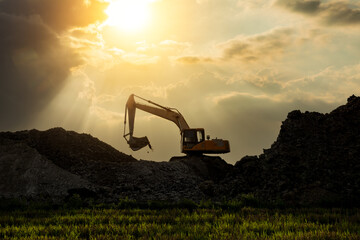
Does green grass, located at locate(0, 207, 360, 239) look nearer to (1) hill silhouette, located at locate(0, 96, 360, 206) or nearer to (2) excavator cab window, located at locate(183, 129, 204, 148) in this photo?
(1) hill silhouette, located at locate(0, 96, 360, 206)

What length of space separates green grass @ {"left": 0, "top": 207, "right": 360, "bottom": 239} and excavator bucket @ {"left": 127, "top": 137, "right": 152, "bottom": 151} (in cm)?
1821

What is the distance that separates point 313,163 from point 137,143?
16.6 m

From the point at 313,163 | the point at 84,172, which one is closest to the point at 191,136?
the point at 84,172

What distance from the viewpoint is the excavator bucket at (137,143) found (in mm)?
28172

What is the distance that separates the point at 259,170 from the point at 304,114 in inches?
132

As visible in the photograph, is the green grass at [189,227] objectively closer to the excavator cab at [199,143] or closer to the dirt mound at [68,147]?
the dirt mound at [68,147]

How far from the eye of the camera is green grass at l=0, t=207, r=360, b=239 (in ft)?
21.3

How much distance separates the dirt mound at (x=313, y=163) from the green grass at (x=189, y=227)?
3.03 m

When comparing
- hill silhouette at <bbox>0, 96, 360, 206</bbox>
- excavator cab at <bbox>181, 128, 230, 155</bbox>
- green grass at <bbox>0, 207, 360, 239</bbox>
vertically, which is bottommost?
green grass at <bbox>0, 207, 360, 239</bbox>

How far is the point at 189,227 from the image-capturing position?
7.24 metres

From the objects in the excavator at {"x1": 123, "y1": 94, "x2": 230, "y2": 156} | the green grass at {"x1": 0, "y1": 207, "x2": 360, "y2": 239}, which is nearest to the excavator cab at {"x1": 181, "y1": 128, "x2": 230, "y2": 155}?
the excavator at {"x1": 123, "y1": 94, "x2": 230, "y2": 156}

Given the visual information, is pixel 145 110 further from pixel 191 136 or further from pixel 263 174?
pixel 263 174

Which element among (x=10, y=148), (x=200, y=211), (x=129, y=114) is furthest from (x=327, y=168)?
(x=129, y=114)

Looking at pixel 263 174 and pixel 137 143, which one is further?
pixel 137 143
